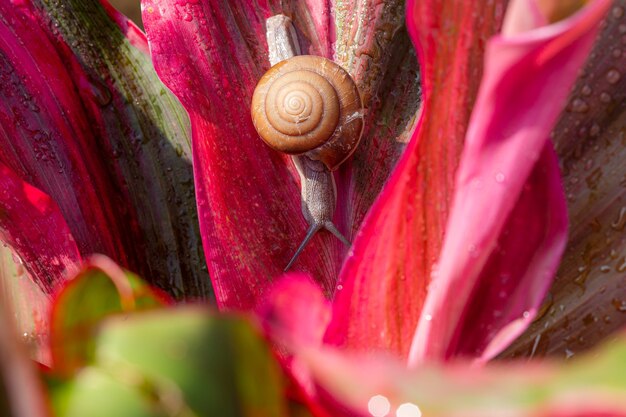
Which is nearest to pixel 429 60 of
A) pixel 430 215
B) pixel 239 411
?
pixel 430 215

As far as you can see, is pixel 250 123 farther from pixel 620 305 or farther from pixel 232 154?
pixel 620 305

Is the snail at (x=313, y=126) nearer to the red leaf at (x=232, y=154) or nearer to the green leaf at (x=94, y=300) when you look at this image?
the red leaf at (x=232, y=154)

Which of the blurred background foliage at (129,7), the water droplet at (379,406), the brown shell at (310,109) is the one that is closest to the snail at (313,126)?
the brown shell at (310,109)

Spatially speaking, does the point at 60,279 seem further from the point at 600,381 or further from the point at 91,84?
the point at 600,381

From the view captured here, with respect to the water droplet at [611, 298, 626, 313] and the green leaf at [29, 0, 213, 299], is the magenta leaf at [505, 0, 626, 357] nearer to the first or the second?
the water droplet at [611, 298, 626, 313]

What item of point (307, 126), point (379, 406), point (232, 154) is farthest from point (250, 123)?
point (379, 406)
